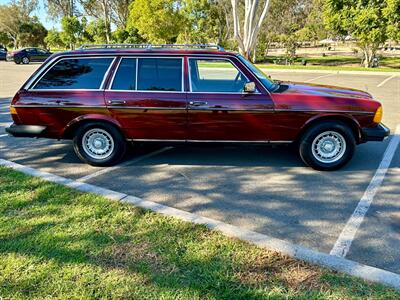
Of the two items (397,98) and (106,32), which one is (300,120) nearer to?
(397,98)

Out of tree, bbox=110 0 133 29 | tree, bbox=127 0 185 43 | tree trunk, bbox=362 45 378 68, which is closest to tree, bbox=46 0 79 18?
tree, bbox=110 0 133 29

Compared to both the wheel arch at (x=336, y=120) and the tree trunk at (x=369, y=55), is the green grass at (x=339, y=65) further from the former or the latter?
the wheel arch at (x=336, y=120)

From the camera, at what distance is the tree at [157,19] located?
3294 cm

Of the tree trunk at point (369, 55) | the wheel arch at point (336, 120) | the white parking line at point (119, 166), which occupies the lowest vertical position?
the white parking line at point (119, 166)

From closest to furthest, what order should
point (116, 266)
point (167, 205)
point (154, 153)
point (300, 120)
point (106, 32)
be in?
point (116, 266) < point (167, 205) < point (300, 120) < point (154, 153) < point (106, 32)

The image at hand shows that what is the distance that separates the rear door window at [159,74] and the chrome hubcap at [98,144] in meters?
0.92

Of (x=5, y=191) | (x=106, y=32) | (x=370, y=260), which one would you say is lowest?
(x=370, y=260)

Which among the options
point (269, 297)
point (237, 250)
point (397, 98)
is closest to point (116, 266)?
point (237, 250)

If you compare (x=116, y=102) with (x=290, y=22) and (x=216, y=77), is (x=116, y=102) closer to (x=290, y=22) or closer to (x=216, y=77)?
(x=216, y=77)

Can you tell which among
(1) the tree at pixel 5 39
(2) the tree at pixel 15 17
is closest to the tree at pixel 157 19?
(2) the tree at pixel 15 17

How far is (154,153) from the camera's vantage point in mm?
5992

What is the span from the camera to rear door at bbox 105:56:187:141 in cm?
493

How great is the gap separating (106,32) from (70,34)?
4.62m

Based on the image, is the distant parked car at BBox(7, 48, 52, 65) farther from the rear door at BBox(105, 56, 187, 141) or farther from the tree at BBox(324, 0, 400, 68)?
the rear door at BBox(105, 56, 187, 141)
